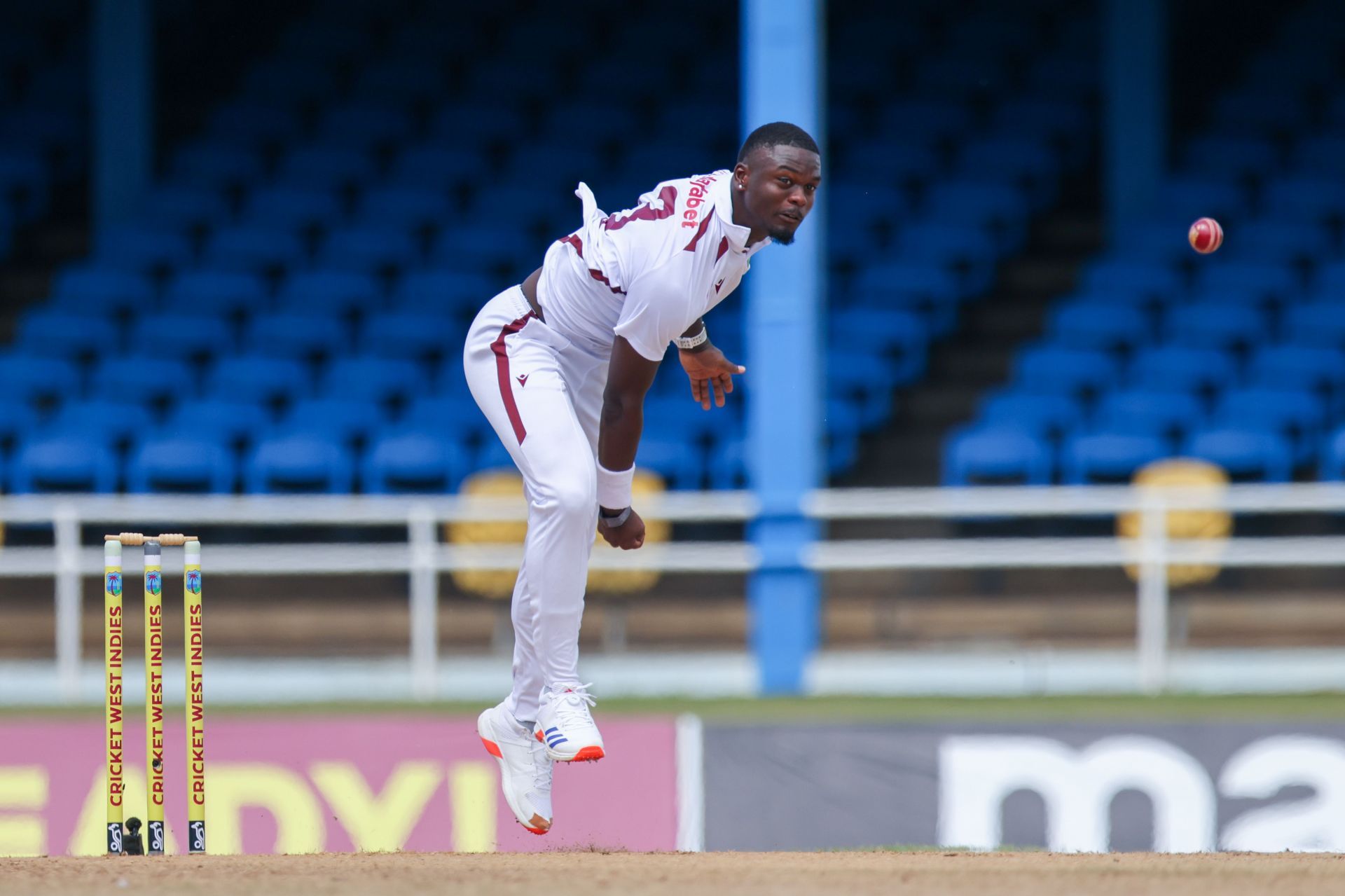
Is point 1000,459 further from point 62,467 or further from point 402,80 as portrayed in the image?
point 402,80

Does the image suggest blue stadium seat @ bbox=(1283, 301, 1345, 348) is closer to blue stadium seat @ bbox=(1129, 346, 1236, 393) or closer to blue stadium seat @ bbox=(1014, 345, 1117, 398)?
blue stadium seat @ bbox=(1129, 346, 1236, 393)

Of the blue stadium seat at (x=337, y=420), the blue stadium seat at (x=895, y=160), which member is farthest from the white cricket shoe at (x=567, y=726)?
the blue stadium seat at (x=895, y=160)

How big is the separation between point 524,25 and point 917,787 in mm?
9806

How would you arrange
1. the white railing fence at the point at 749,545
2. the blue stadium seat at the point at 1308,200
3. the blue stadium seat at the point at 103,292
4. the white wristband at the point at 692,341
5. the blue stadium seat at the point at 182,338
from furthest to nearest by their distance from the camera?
the blue stadium seat at the point at 1308,200 → the blue stadium seat at the point at 103,292 → the blue stadium seat at the point at 182,338 → the white railing fence at the point at 749,545 → the white wristband at the point at 692,341

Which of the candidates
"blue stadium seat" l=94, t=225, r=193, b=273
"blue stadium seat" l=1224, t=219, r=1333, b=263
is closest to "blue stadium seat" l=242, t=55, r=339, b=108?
"blue stadium seat" l=94, t=225, r=193, b=273

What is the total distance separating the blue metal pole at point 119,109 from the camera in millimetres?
15203

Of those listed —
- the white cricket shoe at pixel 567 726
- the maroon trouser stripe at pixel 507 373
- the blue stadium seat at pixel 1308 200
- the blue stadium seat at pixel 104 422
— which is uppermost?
the blue stadium seat at pixel 1308 200

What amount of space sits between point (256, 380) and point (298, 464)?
1199mm

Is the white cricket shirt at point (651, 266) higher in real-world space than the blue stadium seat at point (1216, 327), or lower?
lower

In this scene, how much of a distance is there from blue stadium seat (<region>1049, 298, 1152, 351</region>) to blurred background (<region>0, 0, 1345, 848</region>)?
40mm

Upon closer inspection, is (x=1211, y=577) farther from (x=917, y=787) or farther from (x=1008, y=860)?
(x=1008, y=860)

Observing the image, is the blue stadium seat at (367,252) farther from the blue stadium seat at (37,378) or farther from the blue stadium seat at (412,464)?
the blue stadium seat at (412,464)

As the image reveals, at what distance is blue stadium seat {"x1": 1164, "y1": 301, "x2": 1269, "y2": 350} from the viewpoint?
12.8 meters

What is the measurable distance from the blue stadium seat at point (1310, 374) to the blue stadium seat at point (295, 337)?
20.4 feet
